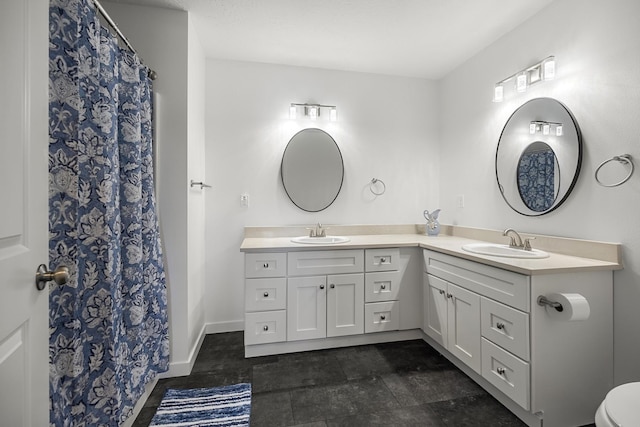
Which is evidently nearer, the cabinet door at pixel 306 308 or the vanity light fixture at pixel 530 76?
the vanity light fixture at pixel 530 76

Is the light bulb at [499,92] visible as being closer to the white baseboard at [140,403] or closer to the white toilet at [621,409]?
the white toilet at [621,409]

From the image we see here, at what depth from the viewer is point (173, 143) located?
76.7 inches

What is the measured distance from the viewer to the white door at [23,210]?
660 millimetres

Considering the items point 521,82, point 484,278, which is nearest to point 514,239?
point 484,278

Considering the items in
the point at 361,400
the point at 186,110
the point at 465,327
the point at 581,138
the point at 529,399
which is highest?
the point at 186,110

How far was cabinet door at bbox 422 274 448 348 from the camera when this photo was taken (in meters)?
2.11

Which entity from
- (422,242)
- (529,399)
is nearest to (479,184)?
(422,242)

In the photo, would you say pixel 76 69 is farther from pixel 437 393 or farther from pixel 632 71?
pixel 632 71

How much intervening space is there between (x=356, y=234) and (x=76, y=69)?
2.25 m

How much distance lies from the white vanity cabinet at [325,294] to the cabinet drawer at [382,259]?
59 millimetres

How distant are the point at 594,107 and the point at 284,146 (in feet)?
7.03

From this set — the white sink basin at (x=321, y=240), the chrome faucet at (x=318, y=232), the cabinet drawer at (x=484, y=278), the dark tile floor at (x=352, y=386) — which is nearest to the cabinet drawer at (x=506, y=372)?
the dark tile floor at (x=352, y=386)

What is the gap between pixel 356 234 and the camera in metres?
2.82

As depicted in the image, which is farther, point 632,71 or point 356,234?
point 356,234
